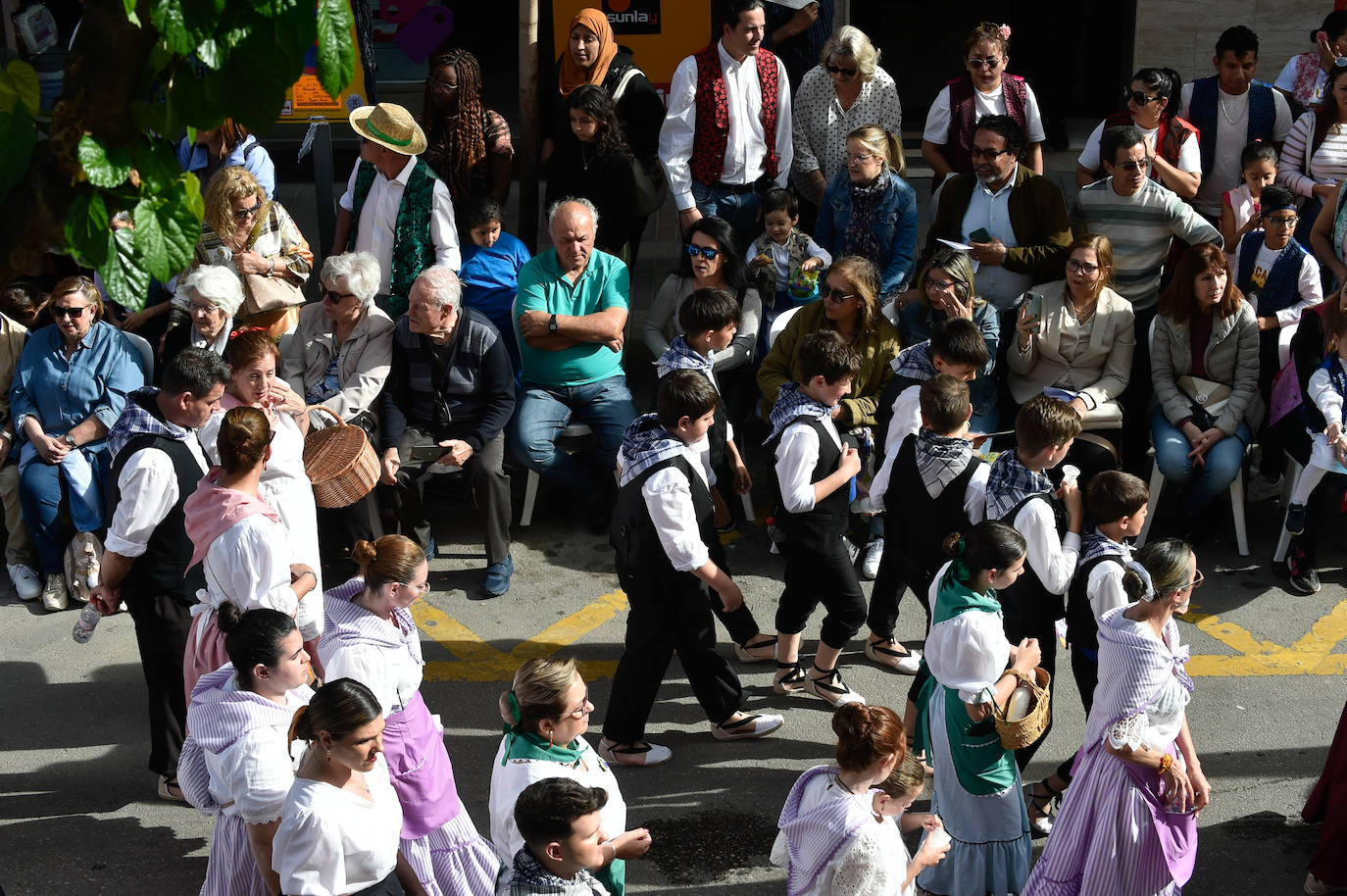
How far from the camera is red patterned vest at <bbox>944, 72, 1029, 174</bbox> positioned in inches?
324

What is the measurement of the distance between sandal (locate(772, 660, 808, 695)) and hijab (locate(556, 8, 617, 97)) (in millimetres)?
3952

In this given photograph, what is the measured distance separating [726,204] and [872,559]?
2.53m

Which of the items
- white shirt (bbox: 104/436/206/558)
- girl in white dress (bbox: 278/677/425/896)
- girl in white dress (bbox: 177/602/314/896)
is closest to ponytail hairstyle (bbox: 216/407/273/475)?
white shirt (bbox: 104/436/206/558)

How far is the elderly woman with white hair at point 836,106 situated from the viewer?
8.27m

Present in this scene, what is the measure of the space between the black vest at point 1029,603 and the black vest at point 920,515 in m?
0.30

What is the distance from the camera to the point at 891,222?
25.8ft

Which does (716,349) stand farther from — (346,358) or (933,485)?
(346,358)

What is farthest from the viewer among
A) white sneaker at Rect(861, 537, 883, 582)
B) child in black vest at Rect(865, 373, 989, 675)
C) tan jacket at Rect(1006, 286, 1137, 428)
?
tan jacket at Rect(1006, 286, 1137, 428)

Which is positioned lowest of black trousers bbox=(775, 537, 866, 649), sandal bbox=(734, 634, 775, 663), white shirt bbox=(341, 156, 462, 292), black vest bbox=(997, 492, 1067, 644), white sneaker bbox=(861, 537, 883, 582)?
sandal bbox=(734, 634, 775, 663)

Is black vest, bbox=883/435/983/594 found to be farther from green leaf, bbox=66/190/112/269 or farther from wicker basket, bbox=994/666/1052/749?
green leaf, bbox=66/190/112/269

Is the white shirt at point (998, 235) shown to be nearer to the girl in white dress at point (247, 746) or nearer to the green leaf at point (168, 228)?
the girl in white dress at point (247, 746)

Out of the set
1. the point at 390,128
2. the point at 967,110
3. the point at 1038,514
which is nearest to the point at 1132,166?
the point at 967,110

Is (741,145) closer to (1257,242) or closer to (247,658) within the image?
(1257,242)

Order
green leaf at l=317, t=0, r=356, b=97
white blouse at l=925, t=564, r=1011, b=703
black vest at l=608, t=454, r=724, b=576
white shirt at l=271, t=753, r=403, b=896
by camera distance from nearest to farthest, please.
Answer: green leaf at l=317, t=0, r=356, b=97 < white shirt at l=271, t=753, r=403, b=896 < white blouse at l=925, t=564, r=1011, b=703 < black vest at l=608, t=454, r=724, b=576
